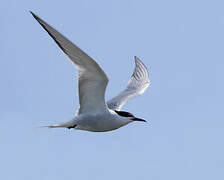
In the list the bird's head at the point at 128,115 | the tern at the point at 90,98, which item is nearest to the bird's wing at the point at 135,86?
the tern at the point at 90,98

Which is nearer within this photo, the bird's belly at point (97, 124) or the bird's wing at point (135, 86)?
the bird's belly at point (97, 124)

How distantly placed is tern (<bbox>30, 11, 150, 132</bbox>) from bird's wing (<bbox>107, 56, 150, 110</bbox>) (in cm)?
18

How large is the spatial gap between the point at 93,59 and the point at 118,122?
1.99m

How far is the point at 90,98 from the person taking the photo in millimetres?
11109

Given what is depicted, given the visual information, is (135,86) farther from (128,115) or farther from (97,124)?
(97,124)

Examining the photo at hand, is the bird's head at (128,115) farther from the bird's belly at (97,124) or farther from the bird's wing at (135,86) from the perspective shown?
the bird's wing at (135,86)

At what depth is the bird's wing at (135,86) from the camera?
13.2 m

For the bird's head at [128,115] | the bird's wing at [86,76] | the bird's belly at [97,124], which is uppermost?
the bird's wing at [86,76]

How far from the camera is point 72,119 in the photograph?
11.4 m

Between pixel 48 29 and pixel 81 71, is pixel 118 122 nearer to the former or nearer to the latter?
pixel 81 71

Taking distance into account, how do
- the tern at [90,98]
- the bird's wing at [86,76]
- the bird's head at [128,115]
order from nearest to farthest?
the bird's wing at [86,76], the tern at [90,98], the bird's head at [128,115]

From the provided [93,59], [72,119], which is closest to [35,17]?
[93,59]

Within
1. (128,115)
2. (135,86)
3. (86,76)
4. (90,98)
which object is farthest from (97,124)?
(135,86)

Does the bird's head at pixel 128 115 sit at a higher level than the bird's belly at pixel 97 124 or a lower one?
higher
